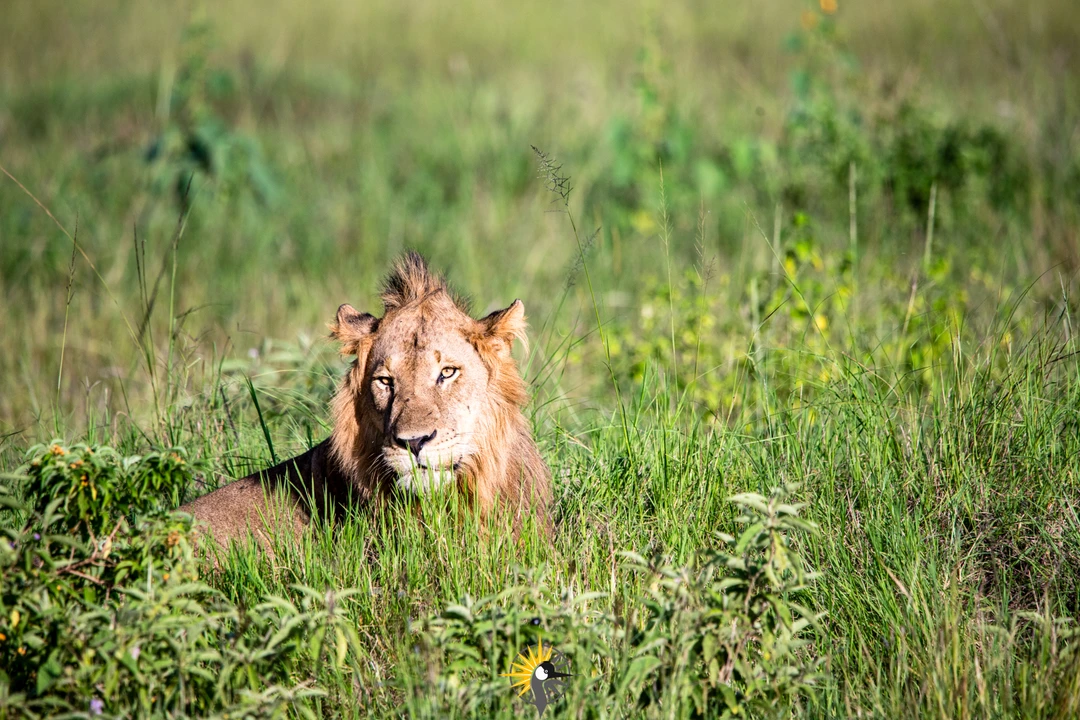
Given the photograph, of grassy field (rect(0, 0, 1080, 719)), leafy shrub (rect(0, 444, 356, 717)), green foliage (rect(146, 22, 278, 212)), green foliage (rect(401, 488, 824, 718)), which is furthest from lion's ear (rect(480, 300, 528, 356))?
green foliage (rect(146, 22, 278, 212))

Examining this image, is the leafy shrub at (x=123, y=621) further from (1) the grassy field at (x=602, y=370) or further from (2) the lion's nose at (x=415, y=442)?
(2) the lion's nose at (x=415, y=442)

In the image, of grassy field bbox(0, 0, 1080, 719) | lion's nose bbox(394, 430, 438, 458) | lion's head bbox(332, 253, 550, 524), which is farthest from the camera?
lion's head bbox(332, 253, 550, 524)

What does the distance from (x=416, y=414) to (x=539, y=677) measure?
967 millimetres

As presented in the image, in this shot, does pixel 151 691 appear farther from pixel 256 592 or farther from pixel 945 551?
pixel 945 551

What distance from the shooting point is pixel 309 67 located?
13.7 metres

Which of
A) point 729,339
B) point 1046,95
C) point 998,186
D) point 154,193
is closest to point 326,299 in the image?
point 154,193

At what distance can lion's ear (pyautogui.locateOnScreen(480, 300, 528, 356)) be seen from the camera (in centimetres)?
375

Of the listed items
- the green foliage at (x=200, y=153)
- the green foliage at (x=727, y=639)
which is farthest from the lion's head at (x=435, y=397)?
the green foliage at (x=200, y=153)

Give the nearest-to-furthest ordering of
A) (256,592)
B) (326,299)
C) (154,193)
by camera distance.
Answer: (256,592) < (326,299) < (154,193)

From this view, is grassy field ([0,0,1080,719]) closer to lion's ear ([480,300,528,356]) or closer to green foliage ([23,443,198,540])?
green foliage ([23,443,198,540])

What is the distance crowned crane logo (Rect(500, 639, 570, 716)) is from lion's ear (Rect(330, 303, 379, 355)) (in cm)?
137

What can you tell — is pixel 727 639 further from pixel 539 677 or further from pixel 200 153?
pixel 200 153

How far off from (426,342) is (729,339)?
2.69 meters

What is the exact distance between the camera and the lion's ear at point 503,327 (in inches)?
148
